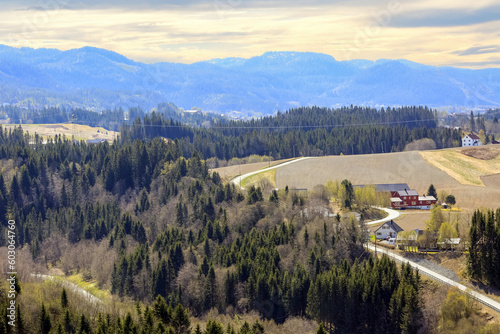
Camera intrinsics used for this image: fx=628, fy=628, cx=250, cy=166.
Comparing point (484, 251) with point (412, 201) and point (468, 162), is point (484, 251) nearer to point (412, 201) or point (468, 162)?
point (412, 201)

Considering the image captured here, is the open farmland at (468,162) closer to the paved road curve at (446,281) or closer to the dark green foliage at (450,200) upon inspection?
the dark green foliage at (450,200)

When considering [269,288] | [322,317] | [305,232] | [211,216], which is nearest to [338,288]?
[322,317]

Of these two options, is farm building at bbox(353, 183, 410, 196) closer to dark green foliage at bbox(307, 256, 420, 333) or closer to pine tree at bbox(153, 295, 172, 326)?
dark green foliage at bbox(307, 256, 420, 333)

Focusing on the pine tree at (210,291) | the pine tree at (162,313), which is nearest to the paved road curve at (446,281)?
the pine tree at (210,291)

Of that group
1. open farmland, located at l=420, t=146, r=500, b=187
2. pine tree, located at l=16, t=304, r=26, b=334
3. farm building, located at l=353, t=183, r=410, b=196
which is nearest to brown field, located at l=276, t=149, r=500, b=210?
open farmland, located at l=420, t=146, r=500, b=187

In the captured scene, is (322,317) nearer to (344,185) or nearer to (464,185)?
(344,185)

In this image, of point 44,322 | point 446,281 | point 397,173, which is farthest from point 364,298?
point 397,173

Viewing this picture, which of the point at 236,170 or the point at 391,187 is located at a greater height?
the point at 236,170
